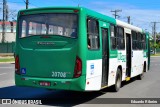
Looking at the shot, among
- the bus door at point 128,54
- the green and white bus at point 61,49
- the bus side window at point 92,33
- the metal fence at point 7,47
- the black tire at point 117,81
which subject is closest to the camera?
Result: the green and white bus at point 61,49

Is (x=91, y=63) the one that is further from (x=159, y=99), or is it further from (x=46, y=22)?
(x=159, y=99)

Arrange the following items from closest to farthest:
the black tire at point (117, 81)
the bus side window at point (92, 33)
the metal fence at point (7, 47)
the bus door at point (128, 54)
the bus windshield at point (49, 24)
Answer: the bus windshield at point (49, 24), the bus side window at point (92, 33), the black tire at point (117, 81), the bus door at point (128, 54), the metal fence at point (7, 47)

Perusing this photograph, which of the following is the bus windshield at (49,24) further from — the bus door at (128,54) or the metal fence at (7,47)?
the metal fence at (7,47)

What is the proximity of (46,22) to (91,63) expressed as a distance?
1.87 meters

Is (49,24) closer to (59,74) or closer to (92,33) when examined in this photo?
(92,33)

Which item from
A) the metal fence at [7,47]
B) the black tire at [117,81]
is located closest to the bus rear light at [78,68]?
the black tire at [117,81]

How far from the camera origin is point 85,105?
11.0 m

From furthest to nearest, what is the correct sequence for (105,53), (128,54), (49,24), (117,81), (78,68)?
(128,54), (117,81), (105,53), (49,24), (78,68)

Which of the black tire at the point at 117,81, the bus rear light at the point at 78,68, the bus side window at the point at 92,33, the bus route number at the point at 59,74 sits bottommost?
the black tire at the point at 117,81

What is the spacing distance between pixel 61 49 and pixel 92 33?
1.21 meters

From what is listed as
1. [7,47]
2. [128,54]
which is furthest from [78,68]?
[7,47]

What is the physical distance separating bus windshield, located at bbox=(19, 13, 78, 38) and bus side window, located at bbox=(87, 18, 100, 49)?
1.89ft

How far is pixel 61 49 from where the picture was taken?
10.9 meters

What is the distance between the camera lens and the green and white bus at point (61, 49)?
10.7 metres
